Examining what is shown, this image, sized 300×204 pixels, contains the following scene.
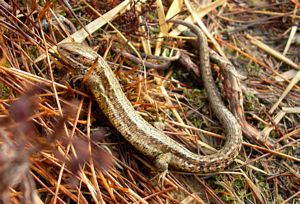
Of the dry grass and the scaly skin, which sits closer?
the dry grass

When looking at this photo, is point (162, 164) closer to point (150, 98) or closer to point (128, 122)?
point (128, 122)

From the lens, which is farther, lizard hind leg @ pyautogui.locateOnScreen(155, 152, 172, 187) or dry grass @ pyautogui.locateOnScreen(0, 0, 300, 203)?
lizard hind leg @ pyautogui.locateOnScreen(155, 152, 172, 187)

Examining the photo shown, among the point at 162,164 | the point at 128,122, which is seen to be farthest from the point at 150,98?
the point at 162,164

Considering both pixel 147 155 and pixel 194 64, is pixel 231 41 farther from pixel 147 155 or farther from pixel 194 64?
pixel 147 155

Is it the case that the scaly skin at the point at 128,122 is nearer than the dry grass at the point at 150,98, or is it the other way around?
the dry grass at the point at 150,98
